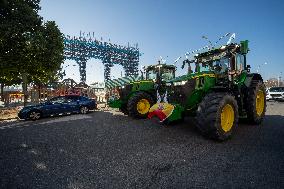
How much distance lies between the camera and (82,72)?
64.0 meters

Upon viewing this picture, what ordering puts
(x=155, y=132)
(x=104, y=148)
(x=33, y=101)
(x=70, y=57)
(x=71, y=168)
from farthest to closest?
1. (x=70, y=57)
2. (x=33, y=101)
3. (x=155, y=132)
4. (x=104, y=148)
5. (x=71, y=168)

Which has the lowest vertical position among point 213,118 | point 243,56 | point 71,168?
point 71,168

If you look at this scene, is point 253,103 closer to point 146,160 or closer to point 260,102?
point 260,102

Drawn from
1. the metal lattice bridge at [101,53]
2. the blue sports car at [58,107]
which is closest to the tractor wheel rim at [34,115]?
the blue sports car at [58,107]

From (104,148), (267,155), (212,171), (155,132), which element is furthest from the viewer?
(155,132)

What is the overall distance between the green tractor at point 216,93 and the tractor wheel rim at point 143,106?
3.26 meters

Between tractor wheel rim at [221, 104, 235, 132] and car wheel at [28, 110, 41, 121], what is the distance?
11.5 meters

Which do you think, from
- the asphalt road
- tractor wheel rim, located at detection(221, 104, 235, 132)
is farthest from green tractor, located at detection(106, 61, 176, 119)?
tractor wheel rim, located at detection(221, 104, 235, 132)

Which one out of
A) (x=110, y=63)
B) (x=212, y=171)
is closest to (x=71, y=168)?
(x=212, y=171)

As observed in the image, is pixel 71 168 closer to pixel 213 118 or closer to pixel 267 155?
pixel 213 118

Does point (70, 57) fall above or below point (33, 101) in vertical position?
above

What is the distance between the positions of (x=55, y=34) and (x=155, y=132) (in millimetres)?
15514

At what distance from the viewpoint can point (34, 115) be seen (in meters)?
14.7

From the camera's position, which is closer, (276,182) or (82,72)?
(276,182)
